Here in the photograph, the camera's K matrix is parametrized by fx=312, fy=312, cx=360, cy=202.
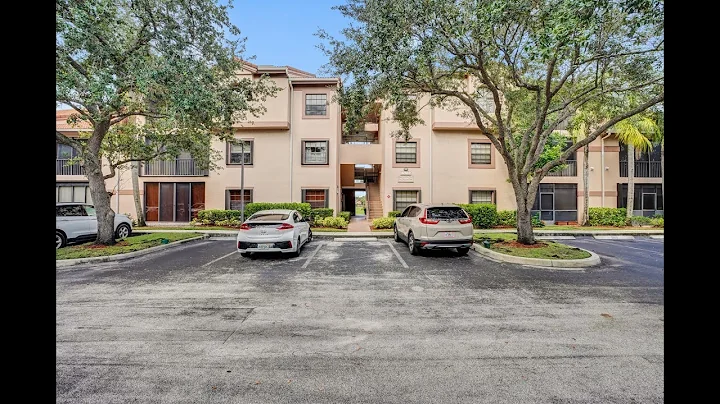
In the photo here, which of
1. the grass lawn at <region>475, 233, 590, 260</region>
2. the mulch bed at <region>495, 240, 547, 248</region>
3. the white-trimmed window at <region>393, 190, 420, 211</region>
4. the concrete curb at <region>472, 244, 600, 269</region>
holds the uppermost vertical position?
the white-trimmed window at <region>393, 190, 420, 211</region>

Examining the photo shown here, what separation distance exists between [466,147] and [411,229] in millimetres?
11378

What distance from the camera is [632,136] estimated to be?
61.6ft

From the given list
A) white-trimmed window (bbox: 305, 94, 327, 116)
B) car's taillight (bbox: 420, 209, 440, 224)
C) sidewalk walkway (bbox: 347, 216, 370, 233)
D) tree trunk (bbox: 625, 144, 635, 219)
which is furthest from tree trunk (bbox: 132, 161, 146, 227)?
tree trunk (bbox: 625, 144, 635, 219)

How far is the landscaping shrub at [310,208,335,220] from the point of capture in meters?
18.5

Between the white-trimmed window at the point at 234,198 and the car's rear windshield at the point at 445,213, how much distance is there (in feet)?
43.3

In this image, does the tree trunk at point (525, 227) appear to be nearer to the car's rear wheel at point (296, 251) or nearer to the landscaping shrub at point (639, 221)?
the car's rear wheel at point (296, 251)

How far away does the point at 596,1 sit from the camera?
20.4 feet

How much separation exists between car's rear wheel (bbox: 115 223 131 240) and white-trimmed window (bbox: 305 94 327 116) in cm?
1134

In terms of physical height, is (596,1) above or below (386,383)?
above

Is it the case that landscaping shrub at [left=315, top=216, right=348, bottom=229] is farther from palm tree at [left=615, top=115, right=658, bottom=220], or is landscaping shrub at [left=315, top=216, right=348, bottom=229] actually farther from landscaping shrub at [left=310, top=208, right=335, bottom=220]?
palm tree at [left=615, top=115, right=658, bottom=220]

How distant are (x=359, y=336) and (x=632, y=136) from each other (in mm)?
22582

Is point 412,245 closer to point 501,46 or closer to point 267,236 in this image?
point 267,236
